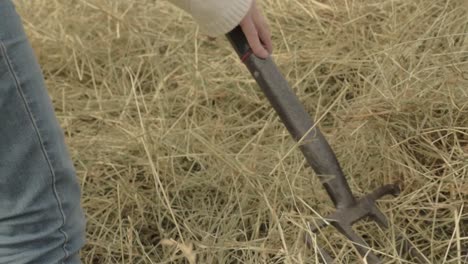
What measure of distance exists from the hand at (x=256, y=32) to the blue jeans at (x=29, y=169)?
330mm

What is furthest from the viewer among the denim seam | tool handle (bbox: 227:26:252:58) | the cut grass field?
the cut grass field

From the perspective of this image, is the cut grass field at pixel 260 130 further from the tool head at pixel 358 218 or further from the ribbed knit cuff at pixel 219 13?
the ribbed knit cuff at pixel 219 13

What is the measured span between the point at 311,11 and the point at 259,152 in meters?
0.55

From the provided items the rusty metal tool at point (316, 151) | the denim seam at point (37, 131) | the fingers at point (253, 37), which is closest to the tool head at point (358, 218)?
the rusty metal tool at point (316, 151)

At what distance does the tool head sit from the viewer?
43.3 inches

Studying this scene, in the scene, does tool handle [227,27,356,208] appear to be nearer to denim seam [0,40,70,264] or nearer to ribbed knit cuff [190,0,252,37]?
ribbed knit cuff [190,0,252,37]

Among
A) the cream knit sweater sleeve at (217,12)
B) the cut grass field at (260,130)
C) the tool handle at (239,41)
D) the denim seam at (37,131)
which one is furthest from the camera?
the cut grass field at (260,130)

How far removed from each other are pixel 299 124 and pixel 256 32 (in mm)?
188

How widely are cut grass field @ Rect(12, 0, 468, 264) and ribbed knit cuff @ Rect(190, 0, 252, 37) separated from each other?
253mm

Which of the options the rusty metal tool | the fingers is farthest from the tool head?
the fingers

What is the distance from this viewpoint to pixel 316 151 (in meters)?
1.16

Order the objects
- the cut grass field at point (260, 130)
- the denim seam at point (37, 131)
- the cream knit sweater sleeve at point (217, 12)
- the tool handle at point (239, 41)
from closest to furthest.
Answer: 1. the denim seam at point (37, 131)
2. the cream knit sweater sleeve at point (217, 12)
3. the tool handle at point (239, 41)
4. the cut grass field at point (260, 130)

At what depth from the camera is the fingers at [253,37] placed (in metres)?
1.02

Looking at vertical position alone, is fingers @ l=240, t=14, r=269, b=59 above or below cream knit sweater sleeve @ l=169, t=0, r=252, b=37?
below
